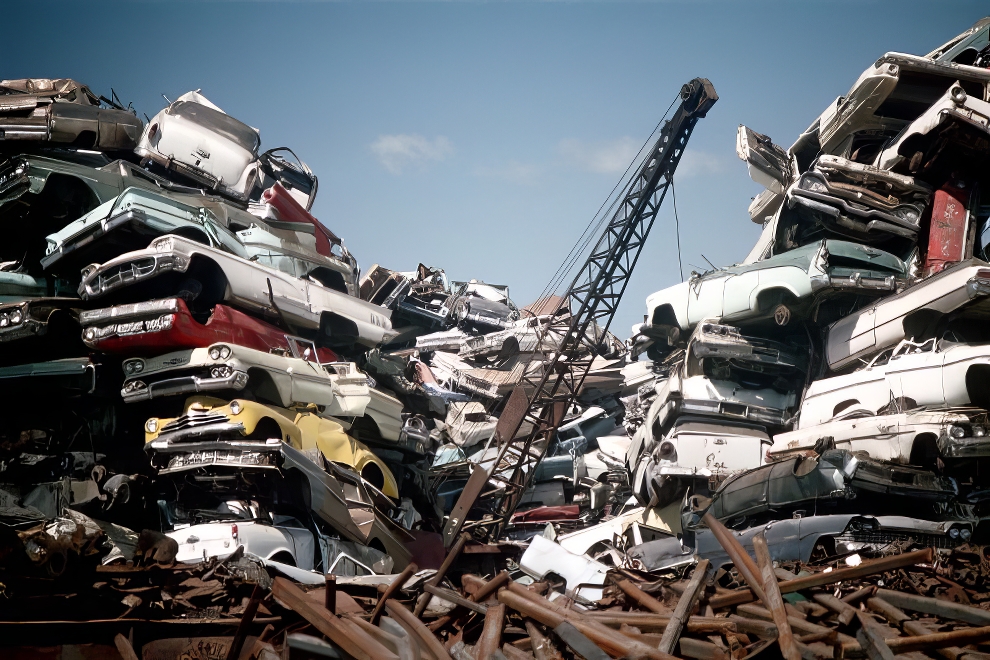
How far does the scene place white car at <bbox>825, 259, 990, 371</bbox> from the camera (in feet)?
42.1

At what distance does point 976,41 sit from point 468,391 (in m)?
15.4

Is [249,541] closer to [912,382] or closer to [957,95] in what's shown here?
[912,382]

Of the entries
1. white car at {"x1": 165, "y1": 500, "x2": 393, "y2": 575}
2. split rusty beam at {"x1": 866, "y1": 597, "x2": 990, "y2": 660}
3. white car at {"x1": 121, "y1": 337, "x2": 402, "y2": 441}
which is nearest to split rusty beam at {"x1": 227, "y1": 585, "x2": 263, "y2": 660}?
white car at {"x1": 165, "y1": 500, "x2": 393, "y2": 575}

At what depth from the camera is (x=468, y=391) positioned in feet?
85.1

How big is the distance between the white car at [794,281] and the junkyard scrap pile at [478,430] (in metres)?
0.06

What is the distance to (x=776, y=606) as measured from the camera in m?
5.32

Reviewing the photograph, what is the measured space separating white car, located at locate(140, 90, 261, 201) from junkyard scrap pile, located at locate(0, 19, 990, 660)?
8cm

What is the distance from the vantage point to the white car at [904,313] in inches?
505

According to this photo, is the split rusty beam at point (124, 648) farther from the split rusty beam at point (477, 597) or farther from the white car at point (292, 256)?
the white car at point (292, 256)

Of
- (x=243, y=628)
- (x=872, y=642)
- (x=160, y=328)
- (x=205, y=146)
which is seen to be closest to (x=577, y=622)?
(x=872, y=642)

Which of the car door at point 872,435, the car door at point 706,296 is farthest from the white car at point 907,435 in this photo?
the car door at point 706,296

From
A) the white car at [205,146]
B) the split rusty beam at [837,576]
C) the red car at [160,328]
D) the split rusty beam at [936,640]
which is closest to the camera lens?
the split rusty beam at [936,640]

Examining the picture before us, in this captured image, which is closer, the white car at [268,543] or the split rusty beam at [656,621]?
the split rusty beam at [656,621]

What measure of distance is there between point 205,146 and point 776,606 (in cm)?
1835
